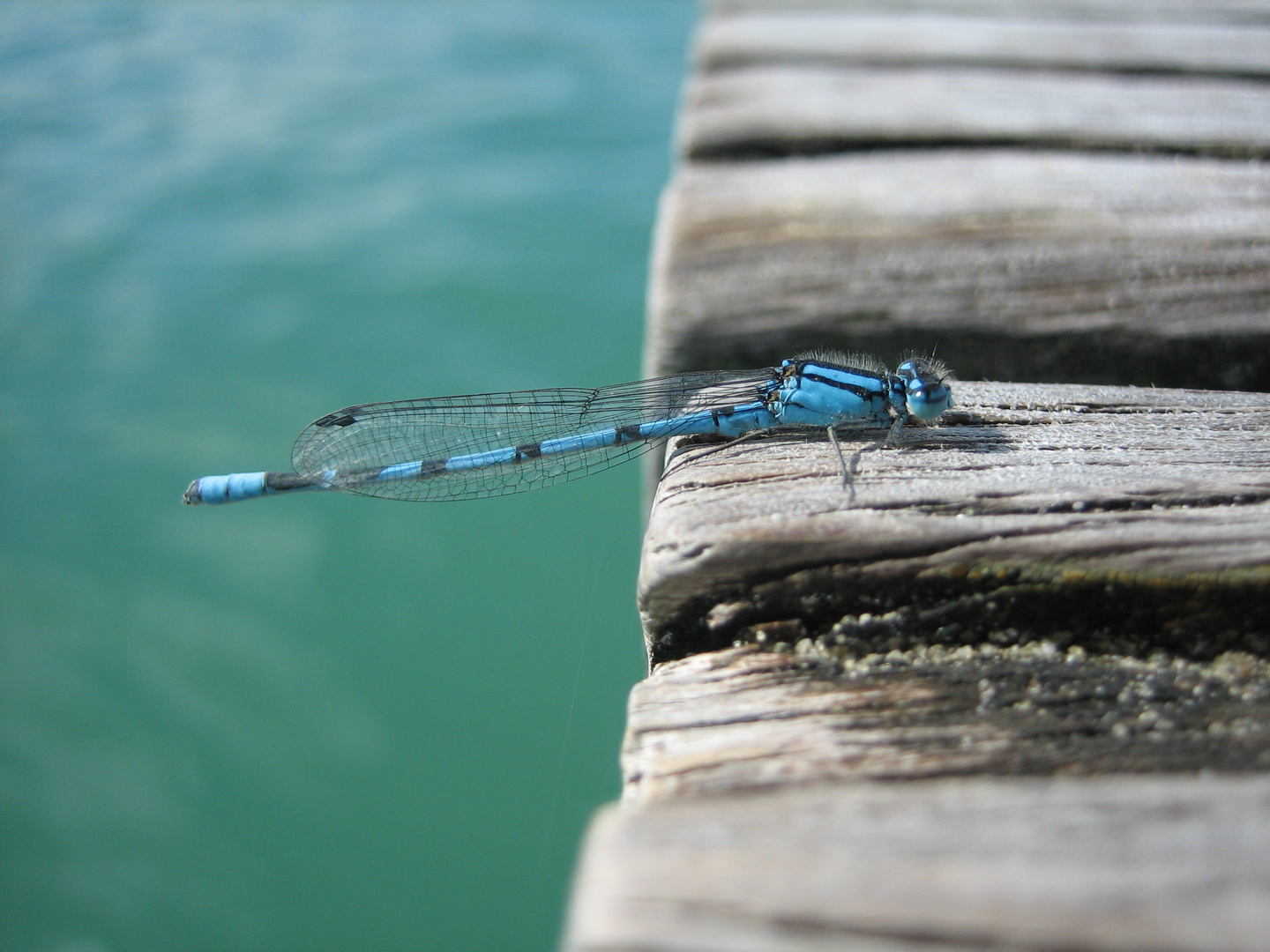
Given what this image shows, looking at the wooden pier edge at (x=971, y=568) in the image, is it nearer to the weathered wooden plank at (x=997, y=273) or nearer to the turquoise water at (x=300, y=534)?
the weathered wooden plank at (x=997, y=273)

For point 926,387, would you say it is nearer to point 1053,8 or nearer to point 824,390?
point 824,390

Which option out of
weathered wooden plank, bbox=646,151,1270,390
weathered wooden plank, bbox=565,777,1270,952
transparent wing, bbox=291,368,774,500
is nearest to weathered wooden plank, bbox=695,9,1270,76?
weathered wooden plank, bbox=646,151,1270,390

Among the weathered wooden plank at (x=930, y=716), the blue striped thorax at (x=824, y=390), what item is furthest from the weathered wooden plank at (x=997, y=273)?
the weathered wooden plank at (x=930, y=716)

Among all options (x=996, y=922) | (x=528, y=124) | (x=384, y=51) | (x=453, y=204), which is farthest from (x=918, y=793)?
(x=384, y=51)

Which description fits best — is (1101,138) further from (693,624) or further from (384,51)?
(384,51)

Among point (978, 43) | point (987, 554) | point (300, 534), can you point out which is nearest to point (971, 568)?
point (987, 554)
